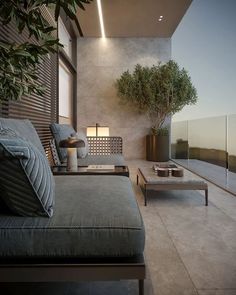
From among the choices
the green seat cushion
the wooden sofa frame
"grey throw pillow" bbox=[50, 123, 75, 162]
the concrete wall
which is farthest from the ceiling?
the wooden sofa frame

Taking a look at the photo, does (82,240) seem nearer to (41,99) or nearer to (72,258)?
(72,258)

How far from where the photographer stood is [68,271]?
41.7 inches

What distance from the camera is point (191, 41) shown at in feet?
20.7

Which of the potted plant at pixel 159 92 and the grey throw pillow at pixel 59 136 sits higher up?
the potted plant at pixel 159 92

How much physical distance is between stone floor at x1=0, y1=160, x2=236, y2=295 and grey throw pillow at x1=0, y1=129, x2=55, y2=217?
53 cm

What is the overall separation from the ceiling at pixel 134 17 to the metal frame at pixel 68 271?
16.7 feet

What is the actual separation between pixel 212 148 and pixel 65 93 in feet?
11.3

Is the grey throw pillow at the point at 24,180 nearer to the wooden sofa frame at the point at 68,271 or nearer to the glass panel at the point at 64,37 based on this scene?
the wooden sofa frame at the point at 68,271

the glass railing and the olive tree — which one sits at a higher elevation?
the olive tree

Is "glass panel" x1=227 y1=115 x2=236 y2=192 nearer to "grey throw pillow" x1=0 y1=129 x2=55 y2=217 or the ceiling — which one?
the ceiling

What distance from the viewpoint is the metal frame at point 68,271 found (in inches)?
41.4

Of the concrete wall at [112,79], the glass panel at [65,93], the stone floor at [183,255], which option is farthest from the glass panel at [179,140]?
the stone floor at [183,255]

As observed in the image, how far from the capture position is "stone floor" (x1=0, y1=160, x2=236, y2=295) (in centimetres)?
141

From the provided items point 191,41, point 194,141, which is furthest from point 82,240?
point 191,41
